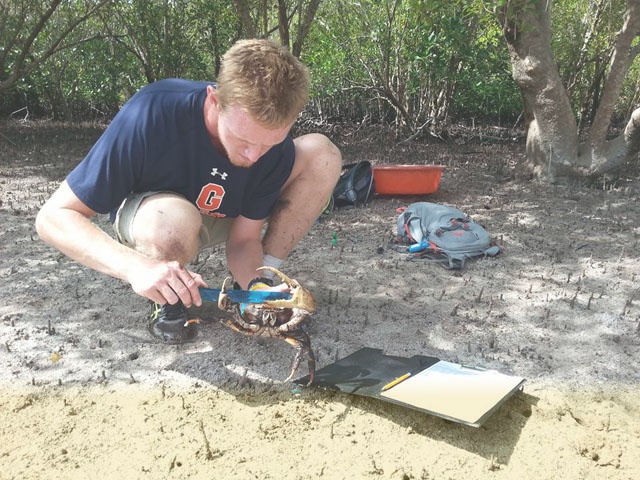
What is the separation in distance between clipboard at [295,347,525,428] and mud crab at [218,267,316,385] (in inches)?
5.2

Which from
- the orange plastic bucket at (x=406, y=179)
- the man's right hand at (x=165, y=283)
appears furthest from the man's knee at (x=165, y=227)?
the orange plastic bucket at (x=406, y=179)

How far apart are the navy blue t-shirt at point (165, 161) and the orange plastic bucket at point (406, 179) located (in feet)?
8.13

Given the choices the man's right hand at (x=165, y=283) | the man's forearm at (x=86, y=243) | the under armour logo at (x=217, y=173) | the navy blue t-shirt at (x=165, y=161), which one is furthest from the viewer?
the under armour logo at (x=217, y=173)

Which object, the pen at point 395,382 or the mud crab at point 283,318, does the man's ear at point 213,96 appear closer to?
the mud crab at point 283,318

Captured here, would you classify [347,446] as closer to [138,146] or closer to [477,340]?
[477,340]

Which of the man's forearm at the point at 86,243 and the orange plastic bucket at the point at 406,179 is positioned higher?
the man's forearm at the point at 86,243

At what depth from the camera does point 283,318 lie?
7.69 ft

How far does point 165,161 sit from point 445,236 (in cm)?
208

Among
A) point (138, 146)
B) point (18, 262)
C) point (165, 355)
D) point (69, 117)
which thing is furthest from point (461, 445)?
point (69, 117)

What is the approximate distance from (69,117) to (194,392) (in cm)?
1059

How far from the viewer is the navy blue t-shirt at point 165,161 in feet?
6.69

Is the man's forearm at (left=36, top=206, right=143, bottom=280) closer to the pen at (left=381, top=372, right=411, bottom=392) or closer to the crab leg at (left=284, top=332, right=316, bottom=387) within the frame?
the crab leg at (left=284, top=332, right=316, bottom=387)

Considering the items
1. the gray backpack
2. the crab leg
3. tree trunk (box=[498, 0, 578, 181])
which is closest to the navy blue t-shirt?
the crab leg

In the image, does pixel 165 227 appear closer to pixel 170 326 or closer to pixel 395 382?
pixel 170 326
